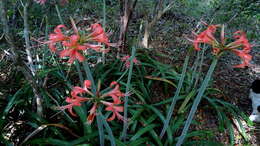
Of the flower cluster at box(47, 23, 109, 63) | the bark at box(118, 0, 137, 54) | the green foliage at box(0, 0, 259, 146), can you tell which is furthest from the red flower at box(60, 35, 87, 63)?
the bark at box(118, 0, 137, 54)

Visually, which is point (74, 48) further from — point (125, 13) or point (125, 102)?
point (125, 13)

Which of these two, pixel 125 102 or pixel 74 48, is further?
pixel 125 102

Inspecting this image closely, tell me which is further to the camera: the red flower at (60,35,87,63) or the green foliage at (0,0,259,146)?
the green foliage at (0,0,259,146)

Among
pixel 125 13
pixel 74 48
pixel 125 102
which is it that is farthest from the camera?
pixel 125 13

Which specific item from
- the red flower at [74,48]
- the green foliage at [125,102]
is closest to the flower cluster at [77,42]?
the red flower at [74,48]

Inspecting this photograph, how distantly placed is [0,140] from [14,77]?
97cm

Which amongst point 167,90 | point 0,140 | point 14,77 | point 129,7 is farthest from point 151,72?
point 0,140

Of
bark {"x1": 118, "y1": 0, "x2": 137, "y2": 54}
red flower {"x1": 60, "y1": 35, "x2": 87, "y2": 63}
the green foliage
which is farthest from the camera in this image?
bark {"x1": 118, "y1": 0, "x2": 137, "y2": 54}

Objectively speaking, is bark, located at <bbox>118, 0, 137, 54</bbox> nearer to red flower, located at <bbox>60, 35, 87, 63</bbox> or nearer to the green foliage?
the green foliage

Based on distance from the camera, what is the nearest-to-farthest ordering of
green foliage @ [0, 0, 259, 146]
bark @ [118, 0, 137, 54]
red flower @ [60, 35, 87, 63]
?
red flower @ [60, 35, 87, 63], green foliage @ [0, 0, 259, 146], bark @ [118, 0, 137, 54]

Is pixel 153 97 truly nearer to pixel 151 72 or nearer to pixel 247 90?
pixel 151 72

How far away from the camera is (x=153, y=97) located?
297cm

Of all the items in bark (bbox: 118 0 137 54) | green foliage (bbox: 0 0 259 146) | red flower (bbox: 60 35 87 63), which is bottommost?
green foliage (bbox: 0 0 259 146)

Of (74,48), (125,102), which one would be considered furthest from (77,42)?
(125,102)
